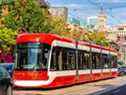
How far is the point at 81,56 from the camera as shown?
41719mm

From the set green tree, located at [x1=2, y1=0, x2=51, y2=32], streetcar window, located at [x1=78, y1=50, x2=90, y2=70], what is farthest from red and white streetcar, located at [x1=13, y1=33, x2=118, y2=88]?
green tree, located at [x1=2, y1=0, x2=51, y2=32]

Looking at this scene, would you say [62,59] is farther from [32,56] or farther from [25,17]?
[25,17]

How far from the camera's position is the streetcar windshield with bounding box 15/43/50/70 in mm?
33062

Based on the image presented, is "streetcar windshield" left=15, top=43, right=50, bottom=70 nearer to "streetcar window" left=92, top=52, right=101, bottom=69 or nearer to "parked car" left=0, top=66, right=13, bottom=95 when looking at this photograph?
"parked car" left=0, top=66, right=13, bottom=95

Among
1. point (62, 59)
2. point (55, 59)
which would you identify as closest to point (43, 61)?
point (55, 59)

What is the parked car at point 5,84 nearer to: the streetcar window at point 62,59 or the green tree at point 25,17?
the streetcar window at point 62,59

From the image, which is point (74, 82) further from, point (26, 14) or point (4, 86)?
point (26, 14)

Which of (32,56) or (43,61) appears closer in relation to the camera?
(43,61)

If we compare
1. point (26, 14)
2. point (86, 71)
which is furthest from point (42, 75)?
point (26, 14)

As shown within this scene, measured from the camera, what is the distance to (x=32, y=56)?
33.2 meters

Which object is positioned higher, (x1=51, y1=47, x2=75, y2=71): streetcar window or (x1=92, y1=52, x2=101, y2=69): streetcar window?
(x1=51, y1=47, x2=75, y2=71): streetcar window

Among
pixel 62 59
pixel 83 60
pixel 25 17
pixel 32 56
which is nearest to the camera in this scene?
pixel 32 56

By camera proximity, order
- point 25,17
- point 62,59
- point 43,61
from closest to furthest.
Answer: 1. point 43,61
2. point 62,59
3. point 25,17

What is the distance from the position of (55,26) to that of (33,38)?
131 feet
